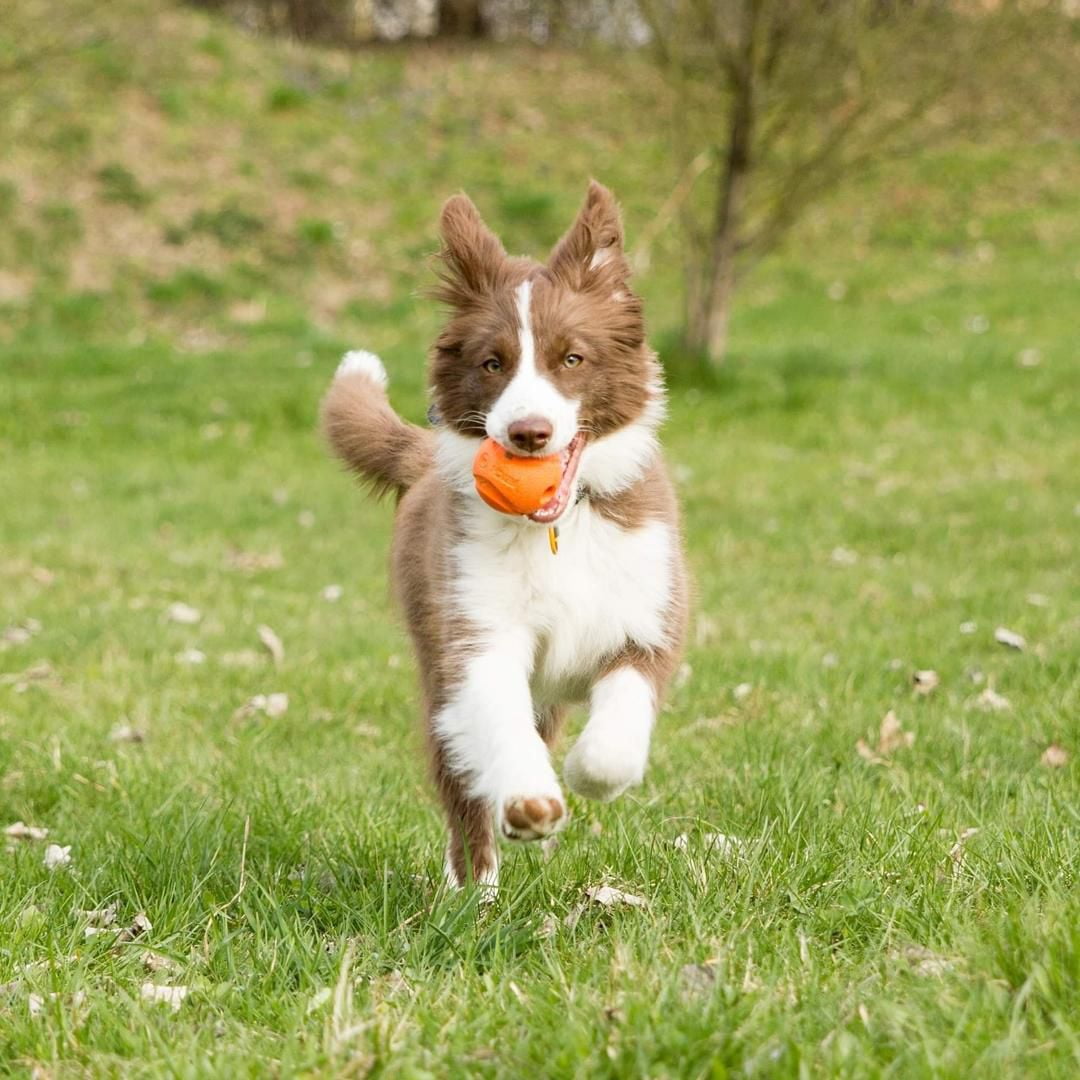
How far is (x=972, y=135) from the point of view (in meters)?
13.3

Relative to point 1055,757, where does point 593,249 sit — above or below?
above

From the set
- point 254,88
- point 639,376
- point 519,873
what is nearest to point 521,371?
point 639,376

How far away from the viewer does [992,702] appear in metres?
4.92

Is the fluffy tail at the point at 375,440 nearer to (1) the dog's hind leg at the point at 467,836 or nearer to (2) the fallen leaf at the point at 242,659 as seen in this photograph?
(1) the dog's hind leg at the point at 467,836

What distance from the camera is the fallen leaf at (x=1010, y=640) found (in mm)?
5676

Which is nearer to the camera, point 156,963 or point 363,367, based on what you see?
point 156,963

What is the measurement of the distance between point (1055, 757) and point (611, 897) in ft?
6.18

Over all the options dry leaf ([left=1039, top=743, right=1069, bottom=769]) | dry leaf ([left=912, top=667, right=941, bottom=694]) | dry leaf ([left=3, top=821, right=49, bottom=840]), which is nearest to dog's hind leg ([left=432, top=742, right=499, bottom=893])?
dry leaf ([left=3, top=821, right=49, bottom=840])

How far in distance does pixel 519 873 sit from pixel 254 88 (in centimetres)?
1910

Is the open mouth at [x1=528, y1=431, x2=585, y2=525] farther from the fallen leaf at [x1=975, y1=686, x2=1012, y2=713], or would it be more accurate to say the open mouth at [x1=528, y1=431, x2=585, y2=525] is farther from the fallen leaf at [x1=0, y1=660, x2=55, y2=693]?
the fallen leaf at [x1=0, y1=660, x2=55, y2=693]

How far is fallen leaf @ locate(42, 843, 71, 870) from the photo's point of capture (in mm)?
3408

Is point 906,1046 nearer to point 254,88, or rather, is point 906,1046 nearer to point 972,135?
point 972,135

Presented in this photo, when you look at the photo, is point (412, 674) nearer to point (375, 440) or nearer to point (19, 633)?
point (375, 440)

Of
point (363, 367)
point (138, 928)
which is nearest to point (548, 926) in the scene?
point (138, 928)
